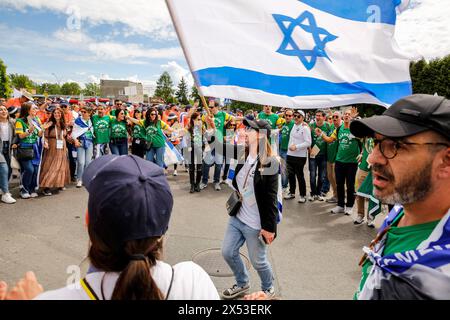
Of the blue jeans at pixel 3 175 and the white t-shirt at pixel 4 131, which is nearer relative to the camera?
the blue jeans at pixel 3 175

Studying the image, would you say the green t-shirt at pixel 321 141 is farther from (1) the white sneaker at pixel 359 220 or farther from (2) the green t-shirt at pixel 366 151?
(1) the white sneaker at pixel 359 220

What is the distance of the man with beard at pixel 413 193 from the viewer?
114cm

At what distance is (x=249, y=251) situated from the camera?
9.87ft

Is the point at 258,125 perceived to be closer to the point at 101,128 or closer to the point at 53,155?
the point at 53,155

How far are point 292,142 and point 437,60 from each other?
34.3 m

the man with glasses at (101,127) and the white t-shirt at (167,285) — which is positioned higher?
the man with glasses at (101,127)

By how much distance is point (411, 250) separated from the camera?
4.05ft

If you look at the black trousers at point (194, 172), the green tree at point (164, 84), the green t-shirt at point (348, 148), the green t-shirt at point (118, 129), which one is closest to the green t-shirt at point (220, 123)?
the black trousers at point (194, 172)

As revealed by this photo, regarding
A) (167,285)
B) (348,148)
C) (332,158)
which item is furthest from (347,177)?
(167,285)

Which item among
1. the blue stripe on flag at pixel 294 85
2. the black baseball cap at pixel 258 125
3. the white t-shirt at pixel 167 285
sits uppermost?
the blue stripe on flag at pixel 294 85

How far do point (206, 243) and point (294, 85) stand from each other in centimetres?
304

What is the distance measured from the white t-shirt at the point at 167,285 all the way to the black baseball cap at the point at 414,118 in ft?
3.18

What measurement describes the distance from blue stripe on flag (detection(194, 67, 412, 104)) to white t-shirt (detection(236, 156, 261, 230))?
90 centimetres

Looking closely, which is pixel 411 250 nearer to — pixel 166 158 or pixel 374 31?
pixel 374 31
